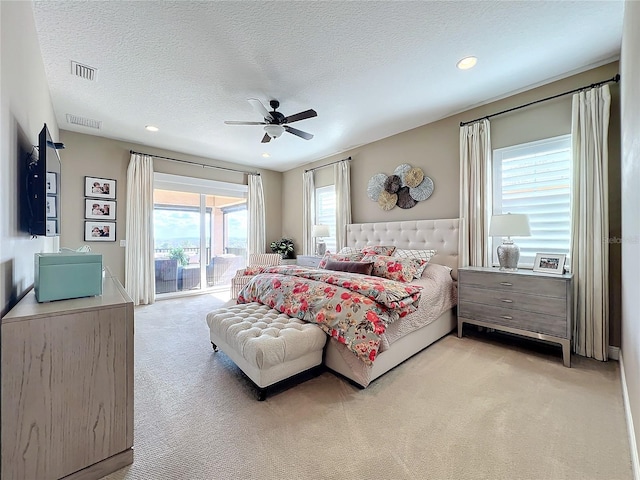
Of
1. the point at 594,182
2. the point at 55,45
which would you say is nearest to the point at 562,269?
the point at 594,182

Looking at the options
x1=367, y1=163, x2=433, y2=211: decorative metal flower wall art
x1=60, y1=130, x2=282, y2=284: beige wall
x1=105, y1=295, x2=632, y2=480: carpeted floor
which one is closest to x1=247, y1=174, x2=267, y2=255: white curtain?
x1=60, y1=130, x2=282, y2=284: beige wall

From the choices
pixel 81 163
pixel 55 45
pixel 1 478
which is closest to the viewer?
pixel 1 478

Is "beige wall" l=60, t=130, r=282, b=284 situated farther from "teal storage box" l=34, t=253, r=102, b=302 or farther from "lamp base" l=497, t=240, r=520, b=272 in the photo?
"lamp base" l=497, t=240, r=520, b=272

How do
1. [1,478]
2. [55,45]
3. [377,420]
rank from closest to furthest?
1. [1,478]
2. [377,420]
3. [55,45]

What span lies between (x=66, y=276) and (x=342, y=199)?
13.8 feet

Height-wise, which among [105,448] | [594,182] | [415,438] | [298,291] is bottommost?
[415,438]

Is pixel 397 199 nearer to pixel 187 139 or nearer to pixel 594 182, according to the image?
pixel 594 182

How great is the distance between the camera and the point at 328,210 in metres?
5.71

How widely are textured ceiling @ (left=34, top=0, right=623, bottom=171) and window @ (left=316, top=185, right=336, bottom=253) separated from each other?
198 cm

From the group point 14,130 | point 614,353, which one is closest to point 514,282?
point 614,353

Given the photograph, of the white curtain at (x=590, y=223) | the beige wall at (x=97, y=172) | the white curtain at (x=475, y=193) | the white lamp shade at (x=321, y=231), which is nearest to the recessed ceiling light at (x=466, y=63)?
the white curtain at (x=475, y=193)

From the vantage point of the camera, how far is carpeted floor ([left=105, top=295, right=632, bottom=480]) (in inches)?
56.6

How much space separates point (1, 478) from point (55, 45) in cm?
304

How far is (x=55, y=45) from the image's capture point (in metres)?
2.33
